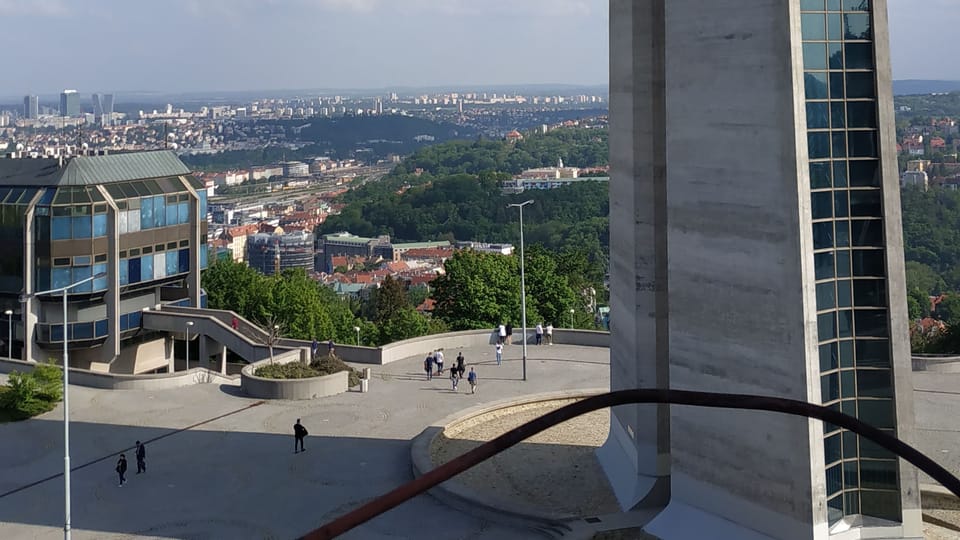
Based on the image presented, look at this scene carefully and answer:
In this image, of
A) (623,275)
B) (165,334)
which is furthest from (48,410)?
(623,275)

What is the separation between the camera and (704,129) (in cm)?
2086

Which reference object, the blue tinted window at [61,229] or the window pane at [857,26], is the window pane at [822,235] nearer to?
the window pane at [857,26]

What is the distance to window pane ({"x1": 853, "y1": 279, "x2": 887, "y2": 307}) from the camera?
20.4 meters

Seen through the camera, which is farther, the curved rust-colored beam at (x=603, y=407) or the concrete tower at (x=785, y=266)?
the concrete tower at (x=785, y=266)

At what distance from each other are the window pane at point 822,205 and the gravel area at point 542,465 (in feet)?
28.2

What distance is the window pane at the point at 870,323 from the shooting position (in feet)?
66.9

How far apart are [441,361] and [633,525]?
19350 millimetres

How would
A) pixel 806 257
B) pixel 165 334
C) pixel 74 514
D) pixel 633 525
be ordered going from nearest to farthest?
1. pixel 806 257
2. pixel 633 525
3. pixel 74 514
4. pixel 165 334

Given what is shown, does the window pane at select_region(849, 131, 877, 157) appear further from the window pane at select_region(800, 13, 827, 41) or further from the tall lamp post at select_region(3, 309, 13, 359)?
the tall lamp post at select_region(3, 309, 13, 359)

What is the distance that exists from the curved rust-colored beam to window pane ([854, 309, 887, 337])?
14913 mm

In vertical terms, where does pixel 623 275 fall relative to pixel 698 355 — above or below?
above

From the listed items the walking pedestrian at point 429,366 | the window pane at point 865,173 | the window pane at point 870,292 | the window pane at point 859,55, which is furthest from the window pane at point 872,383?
the walking pedestrian at point 429,366

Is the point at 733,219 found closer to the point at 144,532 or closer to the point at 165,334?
the point at 144,532

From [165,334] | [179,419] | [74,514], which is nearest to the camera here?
[74,514]
